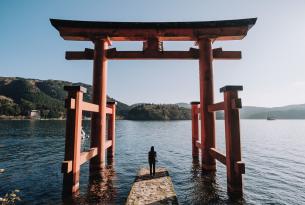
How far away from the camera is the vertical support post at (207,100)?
31.4 feet

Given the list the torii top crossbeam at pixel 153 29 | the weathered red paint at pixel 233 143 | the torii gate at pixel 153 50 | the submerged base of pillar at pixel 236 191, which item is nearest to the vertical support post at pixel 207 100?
the torii gate at pixel 153 50

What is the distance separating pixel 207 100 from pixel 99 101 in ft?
17.3

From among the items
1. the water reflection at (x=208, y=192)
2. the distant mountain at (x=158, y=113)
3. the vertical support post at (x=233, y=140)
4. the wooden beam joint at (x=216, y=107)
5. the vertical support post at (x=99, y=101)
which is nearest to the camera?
the vertical support post at (x=233, y=140)

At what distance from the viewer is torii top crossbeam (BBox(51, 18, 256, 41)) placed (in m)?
9.41

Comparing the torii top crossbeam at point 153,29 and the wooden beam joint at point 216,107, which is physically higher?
the torii top crossbeam at point 153,29

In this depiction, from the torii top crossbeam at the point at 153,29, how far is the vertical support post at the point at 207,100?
25.7 inches

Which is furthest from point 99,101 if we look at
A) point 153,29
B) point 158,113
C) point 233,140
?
point 158,113

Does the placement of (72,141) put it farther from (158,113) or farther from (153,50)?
(158,113)

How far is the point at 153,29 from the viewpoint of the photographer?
32.0ft

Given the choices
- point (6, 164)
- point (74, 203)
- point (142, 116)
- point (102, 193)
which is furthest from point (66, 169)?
point (142, 116)

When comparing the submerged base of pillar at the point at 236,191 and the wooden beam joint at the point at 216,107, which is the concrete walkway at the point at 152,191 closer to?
the submerged base of pillar at the point at 236,191

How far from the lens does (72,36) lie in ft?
32.2

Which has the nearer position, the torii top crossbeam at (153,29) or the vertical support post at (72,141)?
the vertical support post at (72,141)

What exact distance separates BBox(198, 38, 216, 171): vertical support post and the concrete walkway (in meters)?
2.29
